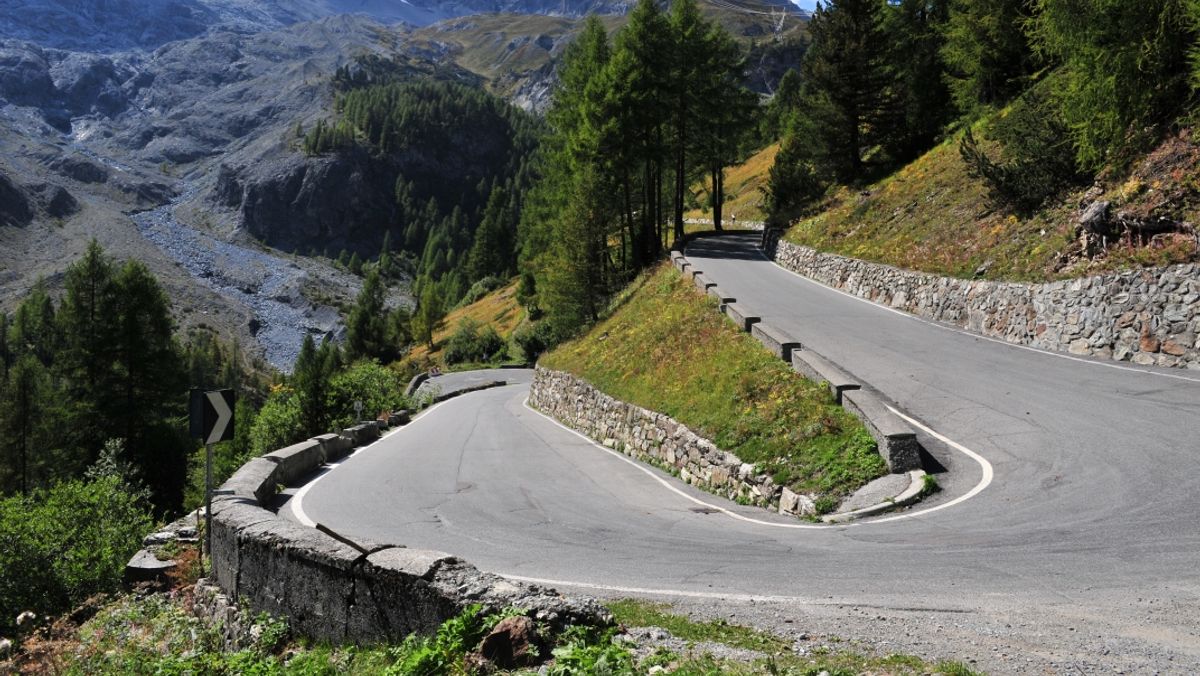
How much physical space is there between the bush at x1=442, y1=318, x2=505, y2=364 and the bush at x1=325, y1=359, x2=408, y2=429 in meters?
34.3

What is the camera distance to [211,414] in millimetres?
10023

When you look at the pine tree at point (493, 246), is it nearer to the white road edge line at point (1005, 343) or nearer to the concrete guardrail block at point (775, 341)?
the white road edge line at point (1005, 343)

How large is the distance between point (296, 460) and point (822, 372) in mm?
10707

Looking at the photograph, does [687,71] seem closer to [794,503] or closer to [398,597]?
[794,503]

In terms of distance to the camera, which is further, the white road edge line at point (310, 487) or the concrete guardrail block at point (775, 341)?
the concrete guardrail block at point (775, 341)

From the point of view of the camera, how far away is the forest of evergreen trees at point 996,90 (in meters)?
18.1

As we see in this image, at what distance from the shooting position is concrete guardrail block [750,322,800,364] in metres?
16.1

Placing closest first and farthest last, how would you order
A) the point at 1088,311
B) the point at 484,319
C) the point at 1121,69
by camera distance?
the point at 1088,311
the point at 1121,69
the point at 484,319

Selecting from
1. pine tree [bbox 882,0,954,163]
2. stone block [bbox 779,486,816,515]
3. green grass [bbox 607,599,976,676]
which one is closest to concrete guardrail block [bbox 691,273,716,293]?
stone block [bbox 779,486,816,515]

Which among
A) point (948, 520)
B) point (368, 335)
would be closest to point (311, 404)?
point (948, 520)

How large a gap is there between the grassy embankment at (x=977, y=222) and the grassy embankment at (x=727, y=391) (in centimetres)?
738

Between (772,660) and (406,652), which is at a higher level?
(772,660)

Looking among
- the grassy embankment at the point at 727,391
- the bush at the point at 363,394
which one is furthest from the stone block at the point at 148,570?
the bush at the point at 363,394

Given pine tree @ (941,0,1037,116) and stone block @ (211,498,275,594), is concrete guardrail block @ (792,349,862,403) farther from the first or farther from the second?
pine tree @ (941,0,1037,116)
